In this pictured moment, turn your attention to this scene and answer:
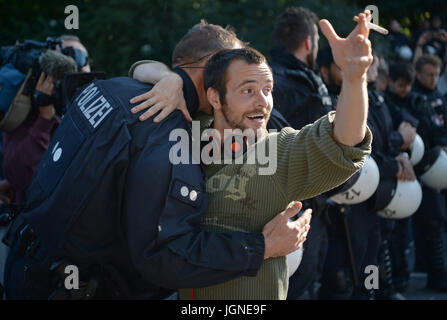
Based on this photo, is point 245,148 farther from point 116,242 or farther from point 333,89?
point 333,89

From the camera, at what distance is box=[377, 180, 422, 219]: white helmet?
4230mm

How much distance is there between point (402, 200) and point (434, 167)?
881mm

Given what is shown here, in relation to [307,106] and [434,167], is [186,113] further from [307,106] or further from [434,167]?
[434,167]

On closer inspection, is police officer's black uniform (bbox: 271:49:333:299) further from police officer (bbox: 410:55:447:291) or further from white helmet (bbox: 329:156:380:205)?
police officer (bbox: 410:55:447:291)

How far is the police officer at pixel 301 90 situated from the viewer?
11.6 feet

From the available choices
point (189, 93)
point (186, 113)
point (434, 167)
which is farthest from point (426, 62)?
point (186, 113)

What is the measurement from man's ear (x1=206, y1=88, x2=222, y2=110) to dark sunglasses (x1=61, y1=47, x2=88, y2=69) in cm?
A: 162

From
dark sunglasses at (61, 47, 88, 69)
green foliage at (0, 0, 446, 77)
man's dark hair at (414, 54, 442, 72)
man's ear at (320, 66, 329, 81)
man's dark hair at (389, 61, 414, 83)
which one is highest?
green foliage at (0, 0, 446, 77)

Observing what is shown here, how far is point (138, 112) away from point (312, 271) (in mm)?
1802

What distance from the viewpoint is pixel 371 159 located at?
3.82m

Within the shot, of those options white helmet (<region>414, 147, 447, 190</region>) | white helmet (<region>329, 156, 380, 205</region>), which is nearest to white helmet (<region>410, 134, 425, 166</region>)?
white helmet (<region>414, 147, 447, 190</region>)

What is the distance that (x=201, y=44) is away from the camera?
101 inches
